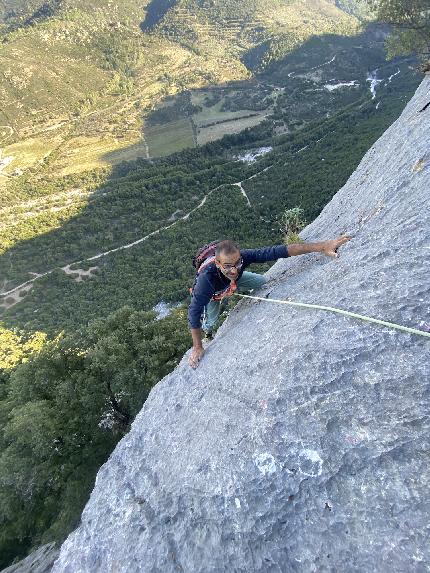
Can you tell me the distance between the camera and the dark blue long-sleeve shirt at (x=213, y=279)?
6.39 m

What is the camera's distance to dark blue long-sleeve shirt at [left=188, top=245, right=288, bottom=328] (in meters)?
6.39

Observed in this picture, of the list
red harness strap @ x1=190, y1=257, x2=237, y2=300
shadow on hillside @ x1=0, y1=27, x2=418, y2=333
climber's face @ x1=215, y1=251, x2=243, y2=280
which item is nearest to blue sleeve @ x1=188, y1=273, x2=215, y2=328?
red harness strap @ x1=190, y1=257, x2=237, y2=300

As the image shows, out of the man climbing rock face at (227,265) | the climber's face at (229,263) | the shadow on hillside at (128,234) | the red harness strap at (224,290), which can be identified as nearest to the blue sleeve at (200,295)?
the man climbing rock face at (227,265)

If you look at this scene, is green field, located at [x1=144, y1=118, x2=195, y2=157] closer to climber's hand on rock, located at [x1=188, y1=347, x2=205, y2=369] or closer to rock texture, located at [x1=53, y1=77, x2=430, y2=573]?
climber's hand on rock, located at [x1=188, y1=347, x2=205, y2=369]

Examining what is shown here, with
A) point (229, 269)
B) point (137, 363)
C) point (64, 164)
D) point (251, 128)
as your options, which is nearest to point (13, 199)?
point (64, 164)

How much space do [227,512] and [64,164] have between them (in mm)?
143165

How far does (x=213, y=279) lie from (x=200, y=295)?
0.33 meters

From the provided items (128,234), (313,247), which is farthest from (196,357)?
(128,234)

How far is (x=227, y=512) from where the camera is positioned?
450 cm

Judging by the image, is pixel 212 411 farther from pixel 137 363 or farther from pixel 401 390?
pixel 137 363

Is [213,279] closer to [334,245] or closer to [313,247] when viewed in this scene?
[313,247]

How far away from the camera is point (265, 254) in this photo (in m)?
6.53

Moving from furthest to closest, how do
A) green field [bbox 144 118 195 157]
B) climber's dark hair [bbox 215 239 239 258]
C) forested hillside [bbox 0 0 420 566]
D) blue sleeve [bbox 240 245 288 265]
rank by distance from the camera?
green field [bbox 144 118 195 157], forested hillside [bbox 0 0 420 566], blue sleeve [bbox 240 245 288 265], climber's dark hair [bbox 215 239 239 258]

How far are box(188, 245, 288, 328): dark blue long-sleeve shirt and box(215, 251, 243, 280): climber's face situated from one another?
0.37m
